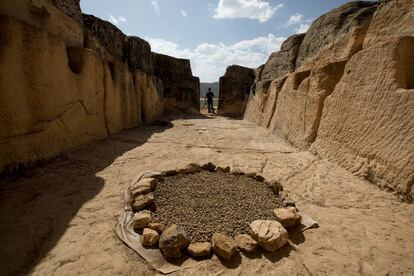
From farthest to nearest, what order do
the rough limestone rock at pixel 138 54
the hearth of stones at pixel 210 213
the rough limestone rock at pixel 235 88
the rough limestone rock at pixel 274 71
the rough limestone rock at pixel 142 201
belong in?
the rough limestone rock at pixel 235 88
the rough limestone rock at pixel 138 54
the rough limestone rock at pixel 274 71
the rough limestone rock at pixel 142 201
the hearth of stones at pixel 210 213

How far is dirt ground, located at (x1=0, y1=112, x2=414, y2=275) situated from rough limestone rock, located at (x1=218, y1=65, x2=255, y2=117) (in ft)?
24.9

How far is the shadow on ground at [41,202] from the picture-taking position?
132 cm

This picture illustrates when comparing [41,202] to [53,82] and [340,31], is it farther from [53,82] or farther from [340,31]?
[340,31]

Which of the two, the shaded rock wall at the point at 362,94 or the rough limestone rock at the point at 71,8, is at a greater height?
the rough limestone rock at the point at 71,8

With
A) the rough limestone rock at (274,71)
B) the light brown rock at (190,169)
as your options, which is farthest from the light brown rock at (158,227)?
the rough limestone rock at (274,71)

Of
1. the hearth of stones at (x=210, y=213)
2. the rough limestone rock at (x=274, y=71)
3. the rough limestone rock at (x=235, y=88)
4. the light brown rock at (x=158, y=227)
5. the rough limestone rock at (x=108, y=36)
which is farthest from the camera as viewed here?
the rough limestone rock at (x=235, y=88)

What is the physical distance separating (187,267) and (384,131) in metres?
2.09

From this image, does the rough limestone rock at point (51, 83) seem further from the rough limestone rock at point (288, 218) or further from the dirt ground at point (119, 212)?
the rough limestone rock at point (288, 218)

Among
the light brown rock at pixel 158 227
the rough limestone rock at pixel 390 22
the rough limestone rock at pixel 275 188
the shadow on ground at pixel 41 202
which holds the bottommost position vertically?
the shadow on ground at pixel 41 202

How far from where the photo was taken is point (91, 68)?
137 inches

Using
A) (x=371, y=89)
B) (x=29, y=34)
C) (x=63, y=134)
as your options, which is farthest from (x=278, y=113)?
(x=29, y=34)

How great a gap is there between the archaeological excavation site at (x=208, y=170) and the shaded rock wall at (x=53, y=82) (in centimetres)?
2

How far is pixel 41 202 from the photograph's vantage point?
1823 millimetres

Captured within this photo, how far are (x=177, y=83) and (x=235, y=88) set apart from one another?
8.30ft
